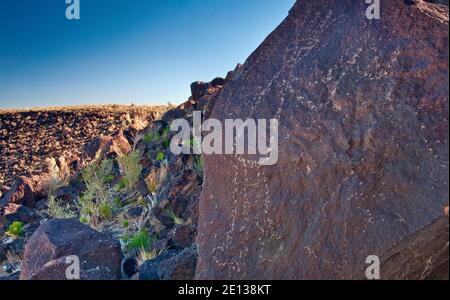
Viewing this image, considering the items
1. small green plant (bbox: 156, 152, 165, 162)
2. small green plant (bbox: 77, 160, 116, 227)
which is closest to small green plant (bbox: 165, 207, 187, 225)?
small green plant (bbox: 77, 160, 116, 227)

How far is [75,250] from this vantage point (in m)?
4.83

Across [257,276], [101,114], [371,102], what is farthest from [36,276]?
[101,114]

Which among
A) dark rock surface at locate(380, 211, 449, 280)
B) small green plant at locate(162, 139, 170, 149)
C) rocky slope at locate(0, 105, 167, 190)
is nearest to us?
dark rock surface at locate(380, 211, 449, 280)

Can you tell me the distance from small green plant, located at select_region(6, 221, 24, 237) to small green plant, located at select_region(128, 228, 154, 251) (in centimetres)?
315

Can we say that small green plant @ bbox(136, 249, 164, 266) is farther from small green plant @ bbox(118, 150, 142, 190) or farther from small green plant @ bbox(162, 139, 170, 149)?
small green plant @ bbox(162, 139, 170, 149)

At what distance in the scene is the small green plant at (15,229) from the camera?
8584mm

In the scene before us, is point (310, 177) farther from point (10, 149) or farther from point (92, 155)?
point (10, 149)

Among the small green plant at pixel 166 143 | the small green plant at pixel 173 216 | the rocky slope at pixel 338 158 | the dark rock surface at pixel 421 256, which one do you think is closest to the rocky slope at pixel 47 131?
the small green plant at pixel 166 143

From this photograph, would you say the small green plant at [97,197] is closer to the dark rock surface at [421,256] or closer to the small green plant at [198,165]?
the small green plant at [198,165]

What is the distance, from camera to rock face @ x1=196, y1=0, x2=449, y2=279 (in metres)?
2.95

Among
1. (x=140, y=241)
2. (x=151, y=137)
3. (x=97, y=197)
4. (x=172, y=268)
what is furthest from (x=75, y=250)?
(x=151, y=137)

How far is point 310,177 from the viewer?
10.3ft

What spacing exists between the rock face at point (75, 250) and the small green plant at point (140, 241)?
0.93 m

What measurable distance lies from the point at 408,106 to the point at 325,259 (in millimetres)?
986
